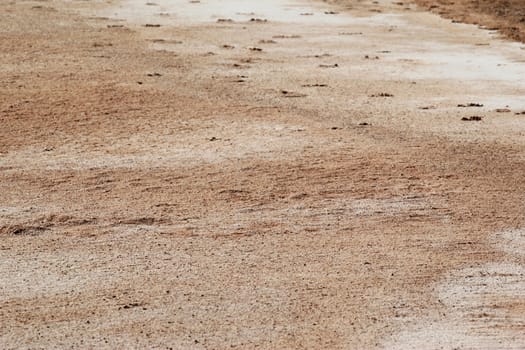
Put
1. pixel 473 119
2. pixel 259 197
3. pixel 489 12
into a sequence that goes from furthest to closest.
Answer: pixel 489 12
pixel 473 119
pixel 259 197

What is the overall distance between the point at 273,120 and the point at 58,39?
5177 mm

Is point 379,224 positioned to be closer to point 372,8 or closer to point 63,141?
point 63,141

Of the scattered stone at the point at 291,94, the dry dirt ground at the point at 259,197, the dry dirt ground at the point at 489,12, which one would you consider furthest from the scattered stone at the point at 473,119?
the dry dirt ground at the point at 489,12

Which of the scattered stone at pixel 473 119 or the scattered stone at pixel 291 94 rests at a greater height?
the scattered stone at pixel 473 119

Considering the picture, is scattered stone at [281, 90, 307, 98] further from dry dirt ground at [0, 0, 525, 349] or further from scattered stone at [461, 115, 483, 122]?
scattered stone at [461, 115, 483, 122]

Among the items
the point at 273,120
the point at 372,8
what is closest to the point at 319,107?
A: the point at 273,120

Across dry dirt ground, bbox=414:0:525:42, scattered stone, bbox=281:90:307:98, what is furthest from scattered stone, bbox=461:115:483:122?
dry dirt ground, bbox=414:0:525:42

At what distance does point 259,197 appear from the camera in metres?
8.06

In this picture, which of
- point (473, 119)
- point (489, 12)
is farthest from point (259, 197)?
point (489, 12)

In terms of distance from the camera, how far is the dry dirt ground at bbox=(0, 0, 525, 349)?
19.7 ft

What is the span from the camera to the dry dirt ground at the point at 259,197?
5.99 metres

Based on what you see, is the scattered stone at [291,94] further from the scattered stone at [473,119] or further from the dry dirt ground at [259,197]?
the scattered stone at [473,119]

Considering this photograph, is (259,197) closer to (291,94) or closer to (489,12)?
(291,94)

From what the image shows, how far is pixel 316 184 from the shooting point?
8352mm
